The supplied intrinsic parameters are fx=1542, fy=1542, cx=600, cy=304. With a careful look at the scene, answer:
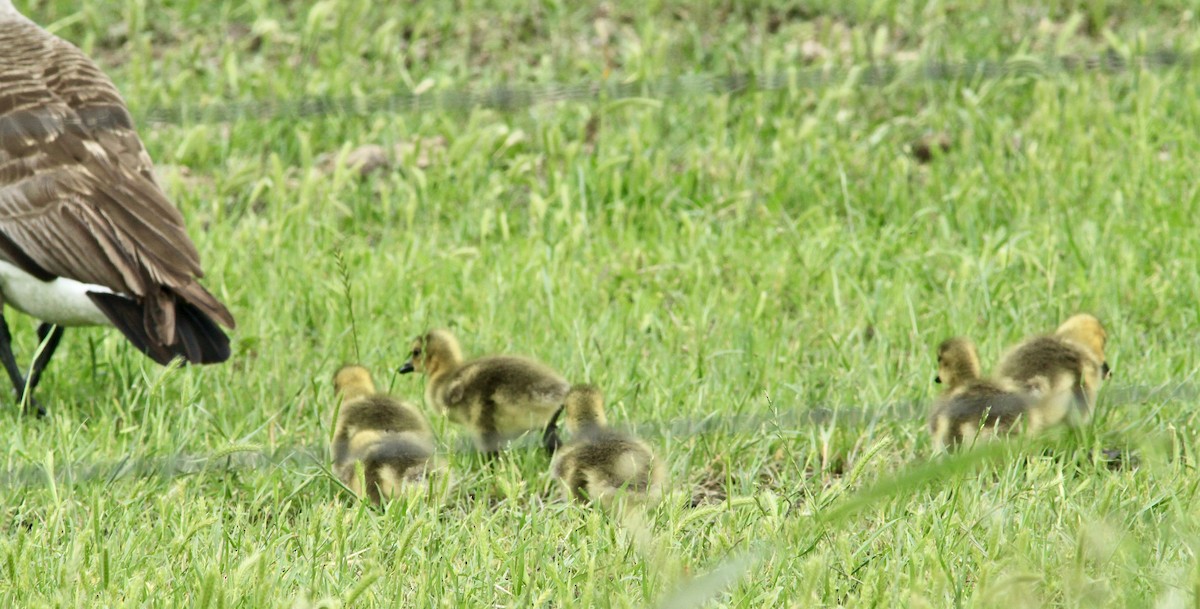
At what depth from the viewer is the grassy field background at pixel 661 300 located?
3.73m

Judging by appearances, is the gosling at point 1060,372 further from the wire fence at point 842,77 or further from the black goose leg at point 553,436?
the wire fence at point 842,77

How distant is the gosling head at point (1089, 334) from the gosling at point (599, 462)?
160 cm

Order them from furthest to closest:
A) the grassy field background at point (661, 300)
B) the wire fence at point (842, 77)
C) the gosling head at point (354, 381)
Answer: the wire fence at point (842, 77), the gosling head at point (354, 381), the grassy field background at point (661, 300)

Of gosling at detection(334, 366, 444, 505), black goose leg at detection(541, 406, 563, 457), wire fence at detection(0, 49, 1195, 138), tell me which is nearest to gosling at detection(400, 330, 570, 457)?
black goose leg at detection(541, 406, 563, 457)

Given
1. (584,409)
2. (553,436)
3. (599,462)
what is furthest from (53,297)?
(599,462)

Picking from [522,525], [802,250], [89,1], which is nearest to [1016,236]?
[802,250]

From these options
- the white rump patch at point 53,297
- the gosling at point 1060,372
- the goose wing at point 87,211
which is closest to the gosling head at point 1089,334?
the gosling at point 1060,372

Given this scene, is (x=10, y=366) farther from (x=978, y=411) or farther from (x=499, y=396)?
(x=978, y=411)

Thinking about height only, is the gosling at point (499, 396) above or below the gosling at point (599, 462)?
below

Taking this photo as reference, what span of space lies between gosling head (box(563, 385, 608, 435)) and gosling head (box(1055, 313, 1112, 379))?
1.64 metres

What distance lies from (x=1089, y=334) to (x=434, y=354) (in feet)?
7.07

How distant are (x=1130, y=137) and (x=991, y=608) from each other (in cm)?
467

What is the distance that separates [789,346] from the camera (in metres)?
5.68

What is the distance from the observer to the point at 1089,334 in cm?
504
